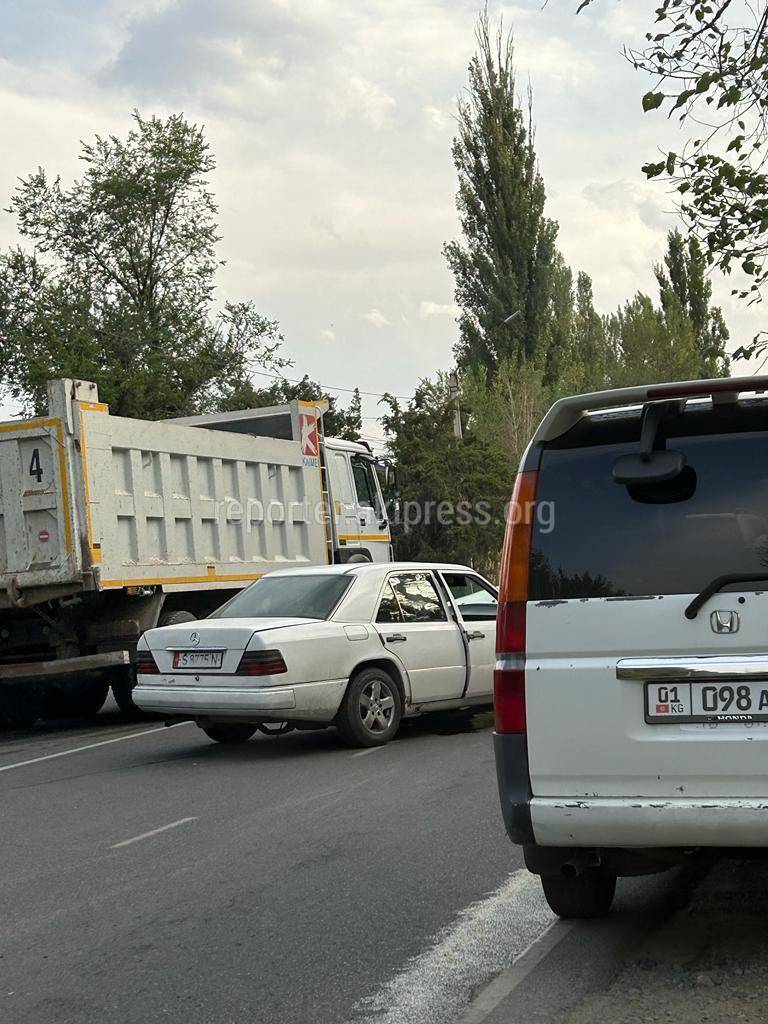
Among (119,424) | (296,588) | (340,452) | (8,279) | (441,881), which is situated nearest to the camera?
(441,881)

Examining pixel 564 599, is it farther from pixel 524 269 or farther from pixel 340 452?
pixel 524 269

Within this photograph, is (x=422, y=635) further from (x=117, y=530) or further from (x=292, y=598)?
(x=117, y=530)

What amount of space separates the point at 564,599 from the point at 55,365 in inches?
1607

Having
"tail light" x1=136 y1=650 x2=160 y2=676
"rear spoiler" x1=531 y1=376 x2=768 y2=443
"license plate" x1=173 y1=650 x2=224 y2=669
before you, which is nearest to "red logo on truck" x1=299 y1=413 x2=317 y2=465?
"tail light" x1=136 y1=650 x2=160 y2=676

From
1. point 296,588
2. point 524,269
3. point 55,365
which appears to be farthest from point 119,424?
point 524,269

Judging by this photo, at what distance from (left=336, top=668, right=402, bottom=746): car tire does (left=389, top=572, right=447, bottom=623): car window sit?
653 mm

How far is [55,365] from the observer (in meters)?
43.6

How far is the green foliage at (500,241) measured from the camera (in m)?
51.9

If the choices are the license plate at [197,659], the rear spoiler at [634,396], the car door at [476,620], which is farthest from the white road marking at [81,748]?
the rear spoiler at [634,396]

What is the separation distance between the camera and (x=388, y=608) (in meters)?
11.3

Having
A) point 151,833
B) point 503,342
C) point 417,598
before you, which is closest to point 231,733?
point 417,598

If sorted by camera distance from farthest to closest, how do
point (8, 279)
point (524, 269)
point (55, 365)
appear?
point (524, 269), point (8, 279), point (55, 365)

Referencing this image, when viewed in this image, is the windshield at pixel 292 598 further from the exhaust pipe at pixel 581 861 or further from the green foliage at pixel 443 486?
the green foliage at pixel 443 486

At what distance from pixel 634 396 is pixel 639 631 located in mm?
832
